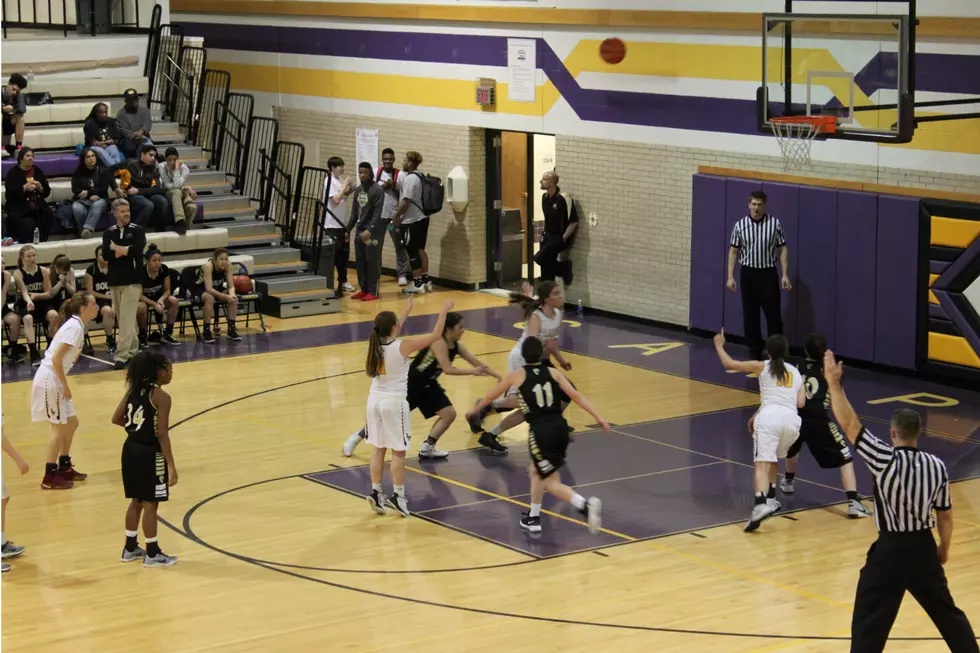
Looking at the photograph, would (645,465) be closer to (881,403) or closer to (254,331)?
(881,403)

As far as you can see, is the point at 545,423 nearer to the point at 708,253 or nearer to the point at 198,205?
the point at 708,253

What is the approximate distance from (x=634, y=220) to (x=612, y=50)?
2.42 m

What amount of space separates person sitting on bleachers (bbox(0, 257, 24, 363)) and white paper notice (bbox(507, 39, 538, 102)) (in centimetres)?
821

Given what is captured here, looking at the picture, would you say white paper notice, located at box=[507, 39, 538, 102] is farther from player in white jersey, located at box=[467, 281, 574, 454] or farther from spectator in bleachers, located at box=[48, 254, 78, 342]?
player in white jersey, located at box=[467, 281, 574, 454]

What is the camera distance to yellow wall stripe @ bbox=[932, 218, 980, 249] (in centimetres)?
1655

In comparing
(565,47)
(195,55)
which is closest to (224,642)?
(565,47)

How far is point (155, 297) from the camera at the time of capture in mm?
19344

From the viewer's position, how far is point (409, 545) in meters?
11.4

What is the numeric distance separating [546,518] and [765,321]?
7.60 metres

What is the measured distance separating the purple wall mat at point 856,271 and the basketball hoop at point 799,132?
793 mm

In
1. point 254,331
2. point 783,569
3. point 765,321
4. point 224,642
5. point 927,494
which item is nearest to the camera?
point 927,494

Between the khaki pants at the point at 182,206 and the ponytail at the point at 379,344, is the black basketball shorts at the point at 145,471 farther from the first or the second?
the khaki pants at the point at 182,206

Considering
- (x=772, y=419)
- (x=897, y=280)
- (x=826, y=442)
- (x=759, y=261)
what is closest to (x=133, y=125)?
(x=759, y=261)

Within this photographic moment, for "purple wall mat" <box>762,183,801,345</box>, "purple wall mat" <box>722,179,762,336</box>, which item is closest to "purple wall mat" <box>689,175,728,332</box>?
"purple wall mat" <box>722,179,762,336</box>
